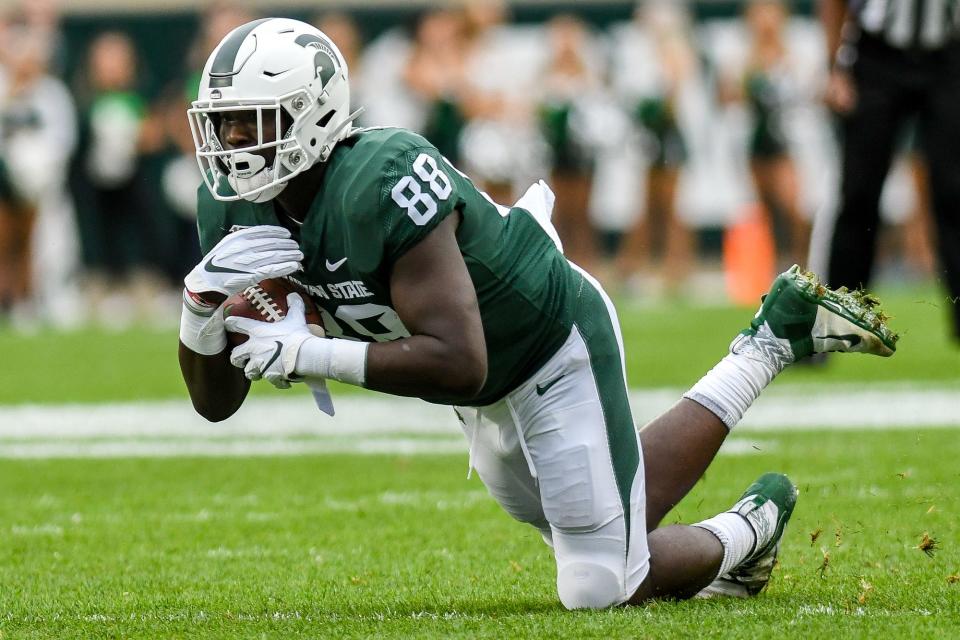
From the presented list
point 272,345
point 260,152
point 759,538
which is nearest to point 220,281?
point 272,345

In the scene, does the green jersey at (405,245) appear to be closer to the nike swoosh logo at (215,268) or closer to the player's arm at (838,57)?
the nike swoosh logo at (215,268)

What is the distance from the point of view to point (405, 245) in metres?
2.96

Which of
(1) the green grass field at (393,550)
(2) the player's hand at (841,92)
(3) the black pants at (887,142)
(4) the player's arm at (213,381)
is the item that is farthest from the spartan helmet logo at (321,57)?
(2) the player's hand at (841,92)

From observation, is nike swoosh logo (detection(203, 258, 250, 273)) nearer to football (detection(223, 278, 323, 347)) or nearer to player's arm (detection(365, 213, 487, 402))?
football (detection(223, 278, 323, 347))

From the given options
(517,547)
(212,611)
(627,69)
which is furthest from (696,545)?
(627,69)

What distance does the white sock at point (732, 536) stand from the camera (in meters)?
3.33

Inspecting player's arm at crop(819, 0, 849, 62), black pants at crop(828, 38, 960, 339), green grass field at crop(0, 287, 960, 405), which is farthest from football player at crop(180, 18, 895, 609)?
player's arm at crop(819, 0, 849, 62)

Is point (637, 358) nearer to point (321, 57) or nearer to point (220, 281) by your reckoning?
point (321, 57)

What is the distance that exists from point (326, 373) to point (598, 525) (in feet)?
2.14

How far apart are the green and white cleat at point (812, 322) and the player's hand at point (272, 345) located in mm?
1073

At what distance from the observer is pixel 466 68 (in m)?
12.4

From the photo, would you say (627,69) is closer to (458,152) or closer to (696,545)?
(458,152)

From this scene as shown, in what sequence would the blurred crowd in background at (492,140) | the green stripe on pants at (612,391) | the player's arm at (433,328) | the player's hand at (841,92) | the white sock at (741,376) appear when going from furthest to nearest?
the blurred crowd in background at (492,140), the player's hand at (841,92), the white sock at (741,376), the green stripe on pants at (612,391), the player's arm at (433,328)

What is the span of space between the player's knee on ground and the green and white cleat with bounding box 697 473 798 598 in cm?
28
